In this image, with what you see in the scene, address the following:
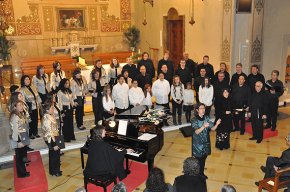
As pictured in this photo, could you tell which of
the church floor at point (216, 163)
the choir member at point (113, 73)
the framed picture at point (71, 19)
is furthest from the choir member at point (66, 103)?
the framed picture at point (71, 19)

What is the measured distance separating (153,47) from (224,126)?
28.8ft

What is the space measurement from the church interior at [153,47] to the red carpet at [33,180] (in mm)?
26

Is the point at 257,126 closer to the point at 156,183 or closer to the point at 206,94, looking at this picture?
the point at 206,94

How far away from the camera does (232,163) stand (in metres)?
7.20

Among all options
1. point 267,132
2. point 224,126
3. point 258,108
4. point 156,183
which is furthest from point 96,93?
point 156,183

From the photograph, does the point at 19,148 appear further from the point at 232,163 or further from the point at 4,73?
the point at 4,73

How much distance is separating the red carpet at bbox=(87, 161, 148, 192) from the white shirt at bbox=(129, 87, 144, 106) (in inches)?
77.5

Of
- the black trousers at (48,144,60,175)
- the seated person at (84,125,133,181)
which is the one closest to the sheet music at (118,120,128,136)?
the seated person at (84,125,133,181)

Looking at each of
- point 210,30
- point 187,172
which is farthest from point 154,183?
point 210,30

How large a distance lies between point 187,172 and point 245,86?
4.92 meters

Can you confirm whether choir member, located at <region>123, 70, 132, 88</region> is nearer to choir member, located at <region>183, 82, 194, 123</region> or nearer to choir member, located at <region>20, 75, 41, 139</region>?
choir member, located at <region>183, 82, 194, 123</region>

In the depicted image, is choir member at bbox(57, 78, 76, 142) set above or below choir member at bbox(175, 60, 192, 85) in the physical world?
below

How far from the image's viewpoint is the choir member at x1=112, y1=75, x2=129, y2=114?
851 cm

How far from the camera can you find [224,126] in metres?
7.84
